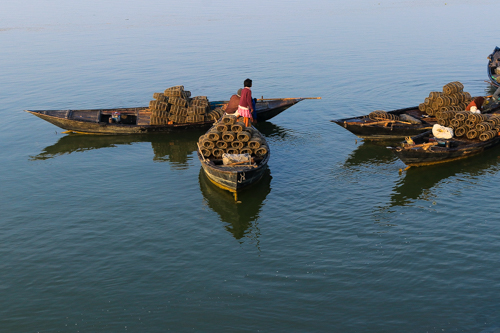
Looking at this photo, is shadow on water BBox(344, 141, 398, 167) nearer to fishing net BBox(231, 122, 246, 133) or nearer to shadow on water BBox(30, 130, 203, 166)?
fishing net BBox(231, 122, 246, 133)

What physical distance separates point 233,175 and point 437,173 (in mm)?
8683

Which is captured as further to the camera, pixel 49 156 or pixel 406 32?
pixel 406 32

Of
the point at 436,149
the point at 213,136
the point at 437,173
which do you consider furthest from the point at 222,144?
the point at 437,173

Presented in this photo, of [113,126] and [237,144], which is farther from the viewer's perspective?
[113,126]

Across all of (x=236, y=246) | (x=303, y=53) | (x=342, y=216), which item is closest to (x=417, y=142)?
(x=342, y=216)

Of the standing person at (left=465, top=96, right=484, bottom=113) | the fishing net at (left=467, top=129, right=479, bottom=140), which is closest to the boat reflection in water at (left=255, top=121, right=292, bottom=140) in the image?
the fishing net at (left=467, top=129, right=479, bottom=140)

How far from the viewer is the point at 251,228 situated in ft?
51.0

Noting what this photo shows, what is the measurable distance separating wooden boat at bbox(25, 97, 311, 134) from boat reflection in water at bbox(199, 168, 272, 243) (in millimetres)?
6627

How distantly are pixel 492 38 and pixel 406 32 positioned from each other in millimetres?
9902

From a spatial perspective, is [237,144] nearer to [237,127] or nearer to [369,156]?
[237,127]

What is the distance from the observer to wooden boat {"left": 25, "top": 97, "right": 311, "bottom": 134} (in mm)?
24469

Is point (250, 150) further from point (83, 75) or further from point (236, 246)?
point (83, 75)

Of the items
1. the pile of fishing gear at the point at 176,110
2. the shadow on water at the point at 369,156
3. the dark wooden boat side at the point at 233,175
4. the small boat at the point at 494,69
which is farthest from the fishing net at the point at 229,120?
the small boat at the point at 494,69

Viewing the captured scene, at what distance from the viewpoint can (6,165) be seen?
69.8 feet
